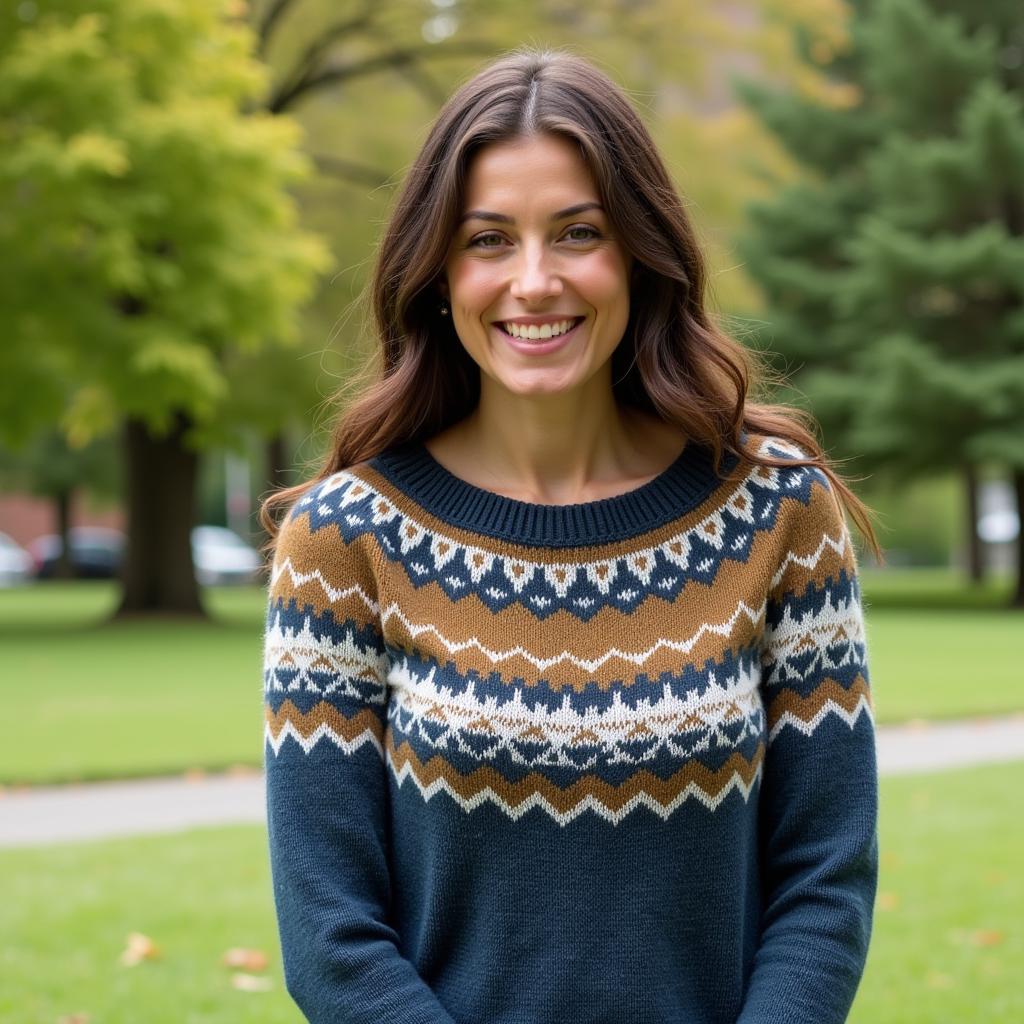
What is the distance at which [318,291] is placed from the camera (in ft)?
75.5

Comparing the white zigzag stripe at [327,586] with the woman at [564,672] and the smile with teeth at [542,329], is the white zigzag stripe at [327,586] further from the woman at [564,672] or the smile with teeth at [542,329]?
the smile with teeth at [542,329]

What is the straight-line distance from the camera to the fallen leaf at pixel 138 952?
5086mm

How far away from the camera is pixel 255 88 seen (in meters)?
17.8

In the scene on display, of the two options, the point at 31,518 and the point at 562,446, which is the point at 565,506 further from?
the point at 31,518

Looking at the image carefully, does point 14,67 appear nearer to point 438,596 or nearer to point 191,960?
point 191,960

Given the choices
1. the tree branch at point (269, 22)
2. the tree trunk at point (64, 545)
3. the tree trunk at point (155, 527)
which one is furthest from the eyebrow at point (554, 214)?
the tree trunk at point (64, 545)

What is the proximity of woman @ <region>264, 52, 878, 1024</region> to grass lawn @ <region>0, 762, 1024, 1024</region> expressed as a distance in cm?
279

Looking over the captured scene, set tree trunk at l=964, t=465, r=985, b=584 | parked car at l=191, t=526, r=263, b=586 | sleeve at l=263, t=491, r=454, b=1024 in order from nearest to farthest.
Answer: sleeve at l=263, t=491, r=454, b=1024
tree trunk at l=964, t=465, r=985, b=584
parked car at l=191, t=526, r=263, b=586

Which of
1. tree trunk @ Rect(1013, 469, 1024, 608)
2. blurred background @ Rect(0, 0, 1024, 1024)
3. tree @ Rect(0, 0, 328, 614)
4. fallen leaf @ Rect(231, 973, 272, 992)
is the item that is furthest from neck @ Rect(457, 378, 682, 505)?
tree trunk @ Rect(1013, 469, 1024, 608)

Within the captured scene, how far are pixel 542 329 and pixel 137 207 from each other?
15048mm

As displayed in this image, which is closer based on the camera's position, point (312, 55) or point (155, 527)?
point (155, 527)

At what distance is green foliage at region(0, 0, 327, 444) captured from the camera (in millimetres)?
16031

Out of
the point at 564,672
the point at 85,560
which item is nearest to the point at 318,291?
the point at 564,672

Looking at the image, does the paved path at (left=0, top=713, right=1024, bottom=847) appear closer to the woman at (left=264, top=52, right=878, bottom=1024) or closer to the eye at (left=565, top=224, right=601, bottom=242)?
the woman at (left=264, top=52, right=878, bottom=1024)
